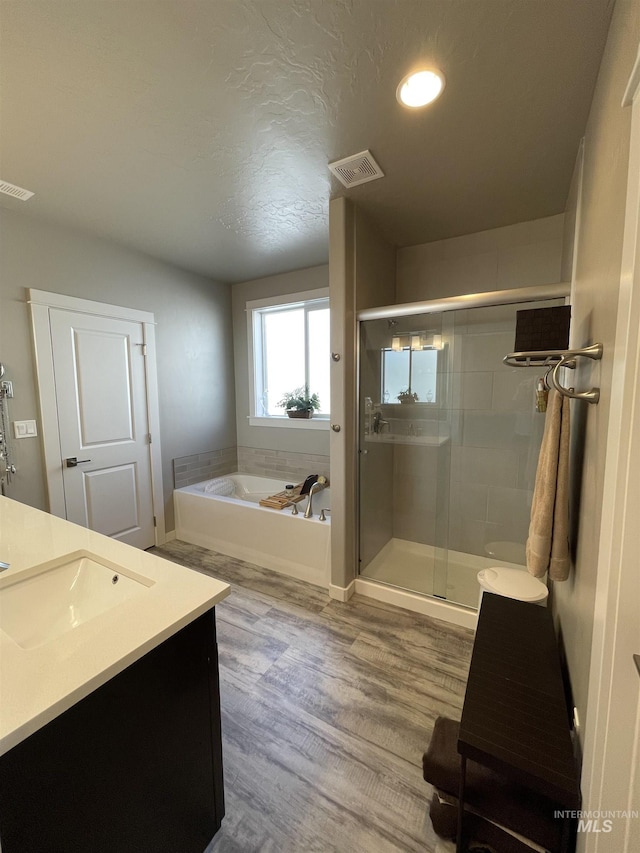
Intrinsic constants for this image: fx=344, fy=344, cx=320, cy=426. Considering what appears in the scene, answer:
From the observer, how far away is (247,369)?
386 cm

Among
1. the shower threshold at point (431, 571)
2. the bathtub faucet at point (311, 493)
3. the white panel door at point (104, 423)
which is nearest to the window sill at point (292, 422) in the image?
the bathtub faucet at point (311, 493)

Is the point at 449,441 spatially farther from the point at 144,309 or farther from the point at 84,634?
the point at 144,309

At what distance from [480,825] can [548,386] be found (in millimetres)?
1362

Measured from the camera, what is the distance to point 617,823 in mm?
639

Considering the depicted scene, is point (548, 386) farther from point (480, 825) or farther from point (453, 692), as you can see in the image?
point (453, 692)

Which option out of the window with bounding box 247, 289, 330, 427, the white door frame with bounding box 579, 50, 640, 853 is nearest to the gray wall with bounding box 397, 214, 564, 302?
the window with bounding box 247, 289, 330, 427

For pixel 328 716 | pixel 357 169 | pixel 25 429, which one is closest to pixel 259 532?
Result: pixel 328 716

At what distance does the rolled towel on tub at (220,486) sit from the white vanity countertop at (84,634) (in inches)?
83.9

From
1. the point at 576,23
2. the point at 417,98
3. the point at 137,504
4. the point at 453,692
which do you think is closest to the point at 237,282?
the point at 137,504

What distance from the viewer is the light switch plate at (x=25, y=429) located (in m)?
2.31

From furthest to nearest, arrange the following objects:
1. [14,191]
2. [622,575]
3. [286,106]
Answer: [14,191]
[286,106]
[622,575]

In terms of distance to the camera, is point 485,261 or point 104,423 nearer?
point 485,261

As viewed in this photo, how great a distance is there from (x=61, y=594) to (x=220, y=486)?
8.09 ft

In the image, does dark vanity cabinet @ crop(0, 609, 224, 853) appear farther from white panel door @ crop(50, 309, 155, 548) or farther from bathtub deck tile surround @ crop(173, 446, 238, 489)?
bathtub deck tile surround @ crop(173, 446, 238, 489)
